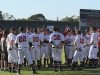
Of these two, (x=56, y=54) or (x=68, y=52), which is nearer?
(x=56, y=54)

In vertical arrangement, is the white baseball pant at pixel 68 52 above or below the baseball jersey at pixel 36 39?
below

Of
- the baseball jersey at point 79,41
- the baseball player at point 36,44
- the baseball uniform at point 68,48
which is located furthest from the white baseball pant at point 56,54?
the baseball uniform at point 68,48

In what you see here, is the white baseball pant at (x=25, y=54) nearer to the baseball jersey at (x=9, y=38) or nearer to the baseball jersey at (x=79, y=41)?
the baseball jersey at (x=9, y=38)

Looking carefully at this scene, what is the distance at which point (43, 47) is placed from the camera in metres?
15.1

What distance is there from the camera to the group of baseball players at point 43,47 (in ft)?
40.9

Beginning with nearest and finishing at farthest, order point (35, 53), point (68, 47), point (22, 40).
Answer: point (22, 40), point (35, 53), point (68, 47)

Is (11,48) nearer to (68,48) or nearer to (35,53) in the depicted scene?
(35,53)

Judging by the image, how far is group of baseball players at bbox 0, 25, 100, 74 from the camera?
12473 millimetres

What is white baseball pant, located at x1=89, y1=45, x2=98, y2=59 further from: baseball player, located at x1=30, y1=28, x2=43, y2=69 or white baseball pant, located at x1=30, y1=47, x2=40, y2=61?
white baseball pant, located at x1=30, y1=47, x2=40, y2=61

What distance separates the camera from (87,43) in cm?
1494

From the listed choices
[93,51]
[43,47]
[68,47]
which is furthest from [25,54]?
[93,51]

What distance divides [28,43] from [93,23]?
62.0 ft

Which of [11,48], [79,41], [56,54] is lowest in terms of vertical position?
[56,54]

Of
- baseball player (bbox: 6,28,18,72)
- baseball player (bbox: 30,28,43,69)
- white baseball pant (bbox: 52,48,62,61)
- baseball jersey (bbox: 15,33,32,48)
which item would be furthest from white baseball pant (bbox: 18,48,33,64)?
baseball player (bbox: 30,28,43,69)
